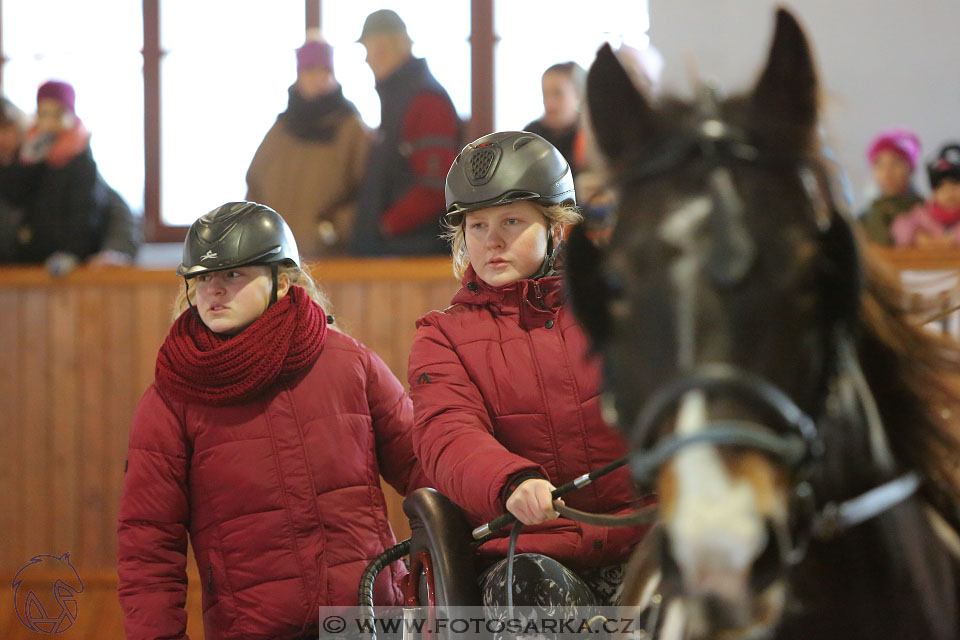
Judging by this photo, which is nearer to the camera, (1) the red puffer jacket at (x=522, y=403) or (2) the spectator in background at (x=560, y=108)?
(1) the red puffer jacket at (x=522, y=403)

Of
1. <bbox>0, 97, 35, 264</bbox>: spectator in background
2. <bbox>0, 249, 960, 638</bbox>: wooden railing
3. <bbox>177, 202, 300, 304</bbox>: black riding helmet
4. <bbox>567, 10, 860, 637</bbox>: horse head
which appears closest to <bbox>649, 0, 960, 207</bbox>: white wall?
<bbox>0, 249, 960, 638</bbox>: wooden railing

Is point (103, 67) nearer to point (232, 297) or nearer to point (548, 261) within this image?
point (232, 297)

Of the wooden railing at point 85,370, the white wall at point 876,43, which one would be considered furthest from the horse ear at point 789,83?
the white wall at point 876,43

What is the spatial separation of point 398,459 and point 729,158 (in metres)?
1.83

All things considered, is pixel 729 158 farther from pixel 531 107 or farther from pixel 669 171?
pixel 531 107

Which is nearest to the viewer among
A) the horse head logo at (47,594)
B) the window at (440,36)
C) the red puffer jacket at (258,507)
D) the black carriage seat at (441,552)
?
the black carriage seat at (441,552)

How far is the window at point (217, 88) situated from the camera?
6516mm

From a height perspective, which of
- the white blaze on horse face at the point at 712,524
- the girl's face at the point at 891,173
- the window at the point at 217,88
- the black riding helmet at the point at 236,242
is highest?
the window at the point at 217,88

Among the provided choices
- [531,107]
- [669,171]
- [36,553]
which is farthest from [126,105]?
[669,171]

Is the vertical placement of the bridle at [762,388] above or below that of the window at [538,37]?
below

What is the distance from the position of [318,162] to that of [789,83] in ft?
13.1

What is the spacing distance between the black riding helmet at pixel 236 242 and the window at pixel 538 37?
344cm

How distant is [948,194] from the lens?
486cm

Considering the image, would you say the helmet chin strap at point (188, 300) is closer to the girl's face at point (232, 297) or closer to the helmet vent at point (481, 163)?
the girl's face at point (232, 297)
